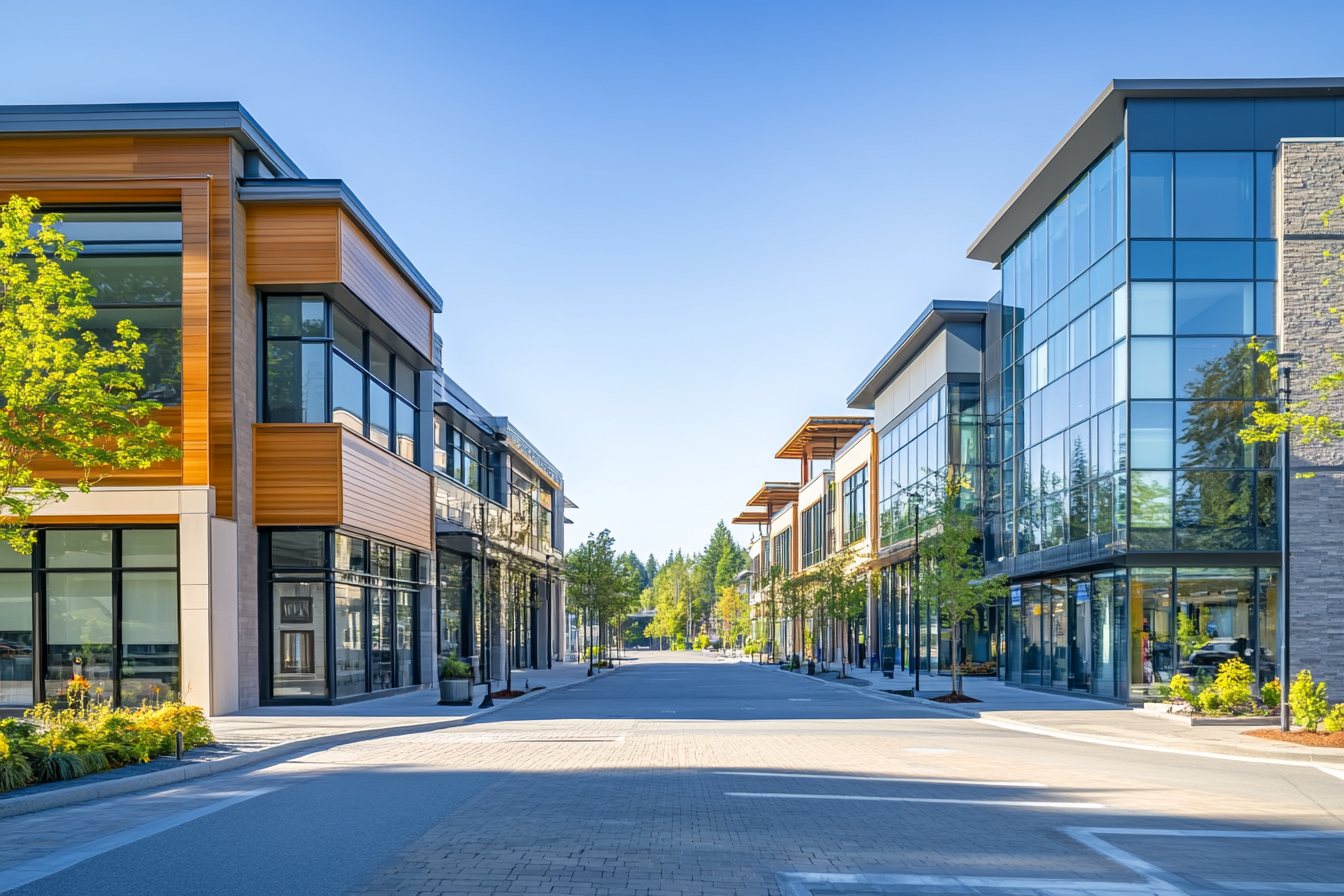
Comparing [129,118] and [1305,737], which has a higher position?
[129,118]

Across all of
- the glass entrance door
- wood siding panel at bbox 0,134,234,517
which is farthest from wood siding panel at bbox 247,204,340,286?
the glass entrance door

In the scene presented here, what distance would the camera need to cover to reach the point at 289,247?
95.3 ft

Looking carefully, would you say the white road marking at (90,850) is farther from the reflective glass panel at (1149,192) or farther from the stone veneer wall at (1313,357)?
the reflective glass panel at (1149,192)

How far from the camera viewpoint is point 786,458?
305 ft

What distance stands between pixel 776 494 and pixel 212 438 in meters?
79.6

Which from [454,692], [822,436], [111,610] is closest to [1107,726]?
[454,692]

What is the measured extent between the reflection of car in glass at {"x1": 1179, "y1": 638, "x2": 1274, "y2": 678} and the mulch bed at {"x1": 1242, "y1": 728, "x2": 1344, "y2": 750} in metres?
8.49

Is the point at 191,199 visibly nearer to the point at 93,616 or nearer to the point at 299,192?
the point at 299,192

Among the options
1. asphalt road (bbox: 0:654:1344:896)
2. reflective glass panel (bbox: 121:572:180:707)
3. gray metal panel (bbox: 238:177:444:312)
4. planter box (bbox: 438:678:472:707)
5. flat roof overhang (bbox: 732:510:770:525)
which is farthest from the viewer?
flat roof overhang (bbox: 732:510:770:525)

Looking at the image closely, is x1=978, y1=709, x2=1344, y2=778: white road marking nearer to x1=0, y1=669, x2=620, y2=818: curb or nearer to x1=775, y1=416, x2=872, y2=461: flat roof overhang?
x1=0, y1=669, x2=620, y2=818: curb

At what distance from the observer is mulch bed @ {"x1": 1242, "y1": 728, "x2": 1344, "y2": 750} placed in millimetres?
19786

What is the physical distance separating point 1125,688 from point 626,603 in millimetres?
47266

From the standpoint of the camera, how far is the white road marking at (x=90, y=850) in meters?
9.38

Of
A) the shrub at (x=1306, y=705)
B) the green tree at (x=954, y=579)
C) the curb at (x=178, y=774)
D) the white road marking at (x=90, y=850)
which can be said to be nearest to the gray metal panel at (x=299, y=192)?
the curb at (x=178, y=774)
